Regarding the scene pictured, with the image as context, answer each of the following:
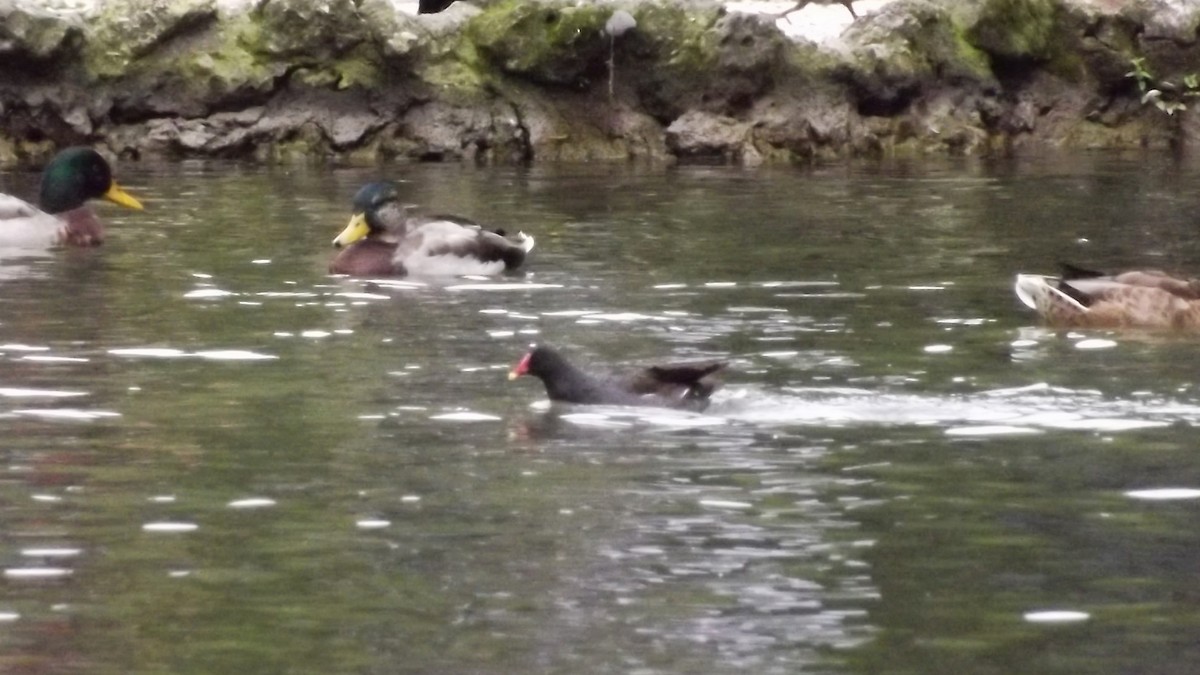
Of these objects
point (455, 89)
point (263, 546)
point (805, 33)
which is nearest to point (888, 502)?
point (263, 546)

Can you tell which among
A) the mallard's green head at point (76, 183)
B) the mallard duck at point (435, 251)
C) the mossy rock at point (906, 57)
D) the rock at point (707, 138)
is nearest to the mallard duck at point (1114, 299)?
the mallard duck at point (435, 251)

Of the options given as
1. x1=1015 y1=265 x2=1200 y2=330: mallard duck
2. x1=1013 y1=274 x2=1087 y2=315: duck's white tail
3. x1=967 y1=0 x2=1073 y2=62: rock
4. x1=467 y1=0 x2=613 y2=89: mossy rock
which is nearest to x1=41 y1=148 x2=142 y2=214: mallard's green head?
x1=467 y1=0 x2=613 y2=89: mossy rock

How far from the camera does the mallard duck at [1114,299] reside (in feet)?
42.8

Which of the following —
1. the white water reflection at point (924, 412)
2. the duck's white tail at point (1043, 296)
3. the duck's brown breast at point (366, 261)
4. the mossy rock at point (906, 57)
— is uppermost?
the mossy rock at point (906, 57)

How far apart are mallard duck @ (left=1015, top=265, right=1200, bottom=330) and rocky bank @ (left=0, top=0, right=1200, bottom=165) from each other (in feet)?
41.9

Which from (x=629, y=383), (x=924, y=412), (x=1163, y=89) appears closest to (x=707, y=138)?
(x=1163, y=89)

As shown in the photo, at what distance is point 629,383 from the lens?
10.6m

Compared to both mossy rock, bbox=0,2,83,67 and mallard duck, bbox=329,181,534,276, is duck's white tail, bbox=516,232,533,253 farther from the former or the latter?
mossy rock, bbox=0,2,83,67

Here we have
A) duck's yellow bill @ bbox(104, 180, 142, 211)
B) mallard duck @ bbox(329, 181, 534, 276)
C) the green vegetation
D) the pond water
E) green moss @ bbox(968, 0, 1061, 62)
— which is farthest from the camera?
the green vegetation

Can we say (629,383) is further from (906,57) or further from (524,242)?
(906,57)

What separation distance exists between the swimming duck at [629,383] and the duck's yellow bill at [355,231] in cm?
639

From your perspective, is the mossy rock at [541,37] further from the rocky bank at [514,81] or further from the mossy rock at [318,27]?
the mossy rock at [318,27]

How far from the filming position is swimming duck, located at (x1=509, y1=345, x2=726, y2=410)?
34.3ft

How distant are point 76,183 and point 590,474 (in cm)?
1094
